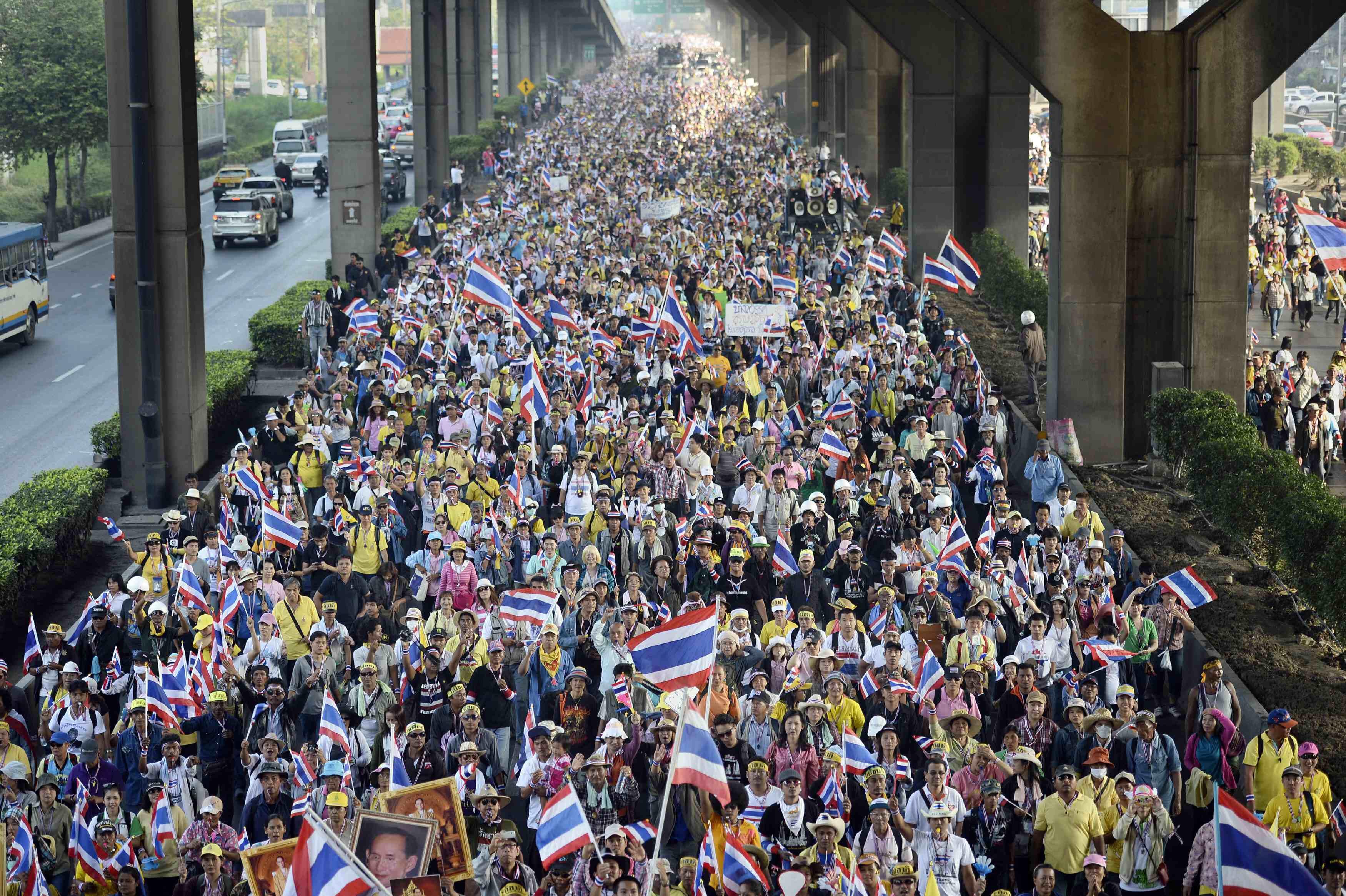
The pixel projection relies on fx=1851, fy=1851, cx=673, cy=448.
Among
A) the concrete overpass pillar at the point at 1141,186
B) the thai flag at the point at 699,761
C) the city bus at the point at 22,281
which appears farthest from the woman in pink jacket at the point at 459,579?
the city bus at the point at 22,281

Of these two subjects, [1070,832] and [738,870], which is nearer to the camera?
[738,870]

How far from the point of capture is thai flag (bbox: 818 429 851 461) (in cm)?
2145

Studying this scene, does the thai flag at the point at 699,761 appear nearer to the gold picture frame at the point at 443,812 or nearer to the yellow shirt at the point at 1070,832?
the gold picture frame at the point at 443,812

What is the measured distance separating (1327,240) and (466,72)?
188 feet

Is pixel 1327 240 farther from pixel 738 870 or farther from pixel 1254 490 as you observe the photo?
pixel 738 870

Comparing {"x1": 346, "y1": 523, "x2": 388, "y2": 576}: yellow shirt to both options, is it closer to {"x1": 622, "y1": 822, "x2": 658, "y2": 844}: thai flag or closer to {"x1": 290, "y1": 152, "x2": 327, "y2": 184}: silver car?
{"x1": 622, "y1": 822, "x2": 658, "y2": 844}: thai flag

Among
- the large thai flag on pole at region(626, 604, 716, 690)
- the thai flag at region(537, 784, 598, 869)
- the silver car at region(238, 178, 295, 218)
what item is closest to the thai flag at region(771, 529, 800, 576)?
the large thai flag on pole at region(626, 604, 716, 690)

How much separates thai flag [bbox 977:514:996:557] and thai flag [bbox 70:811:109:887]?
28.9 ft

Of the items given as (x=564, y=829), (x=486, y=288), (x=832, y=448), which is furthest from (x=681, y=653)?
(x=486, y=288)

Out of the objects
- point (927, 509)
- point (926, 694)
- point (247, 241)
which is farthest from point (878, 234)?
point (926, 694)

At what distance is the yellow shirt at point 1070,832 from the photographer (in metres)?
12.3

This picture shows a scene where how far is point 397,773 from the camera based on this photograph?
13.5 meters

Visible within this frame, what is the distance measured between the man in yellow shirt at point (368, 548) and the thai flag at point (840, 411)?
6705 millimetres

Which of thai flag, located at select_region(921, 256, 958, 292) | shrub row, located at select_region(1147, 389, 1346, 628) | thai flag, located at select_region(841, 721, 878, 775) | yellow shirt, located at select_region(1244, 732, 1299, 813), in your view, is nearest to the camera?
thai flag, located at select_region(841, 721, 878, 775)
